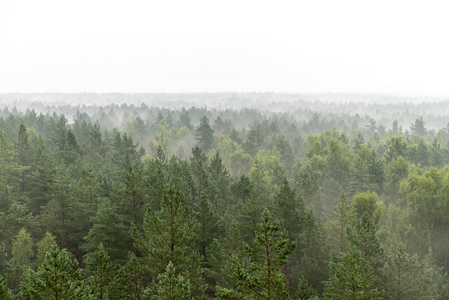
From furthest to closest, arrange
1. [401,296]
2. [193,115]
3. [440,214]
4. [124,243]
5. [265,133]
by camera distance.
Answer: [193,115] → [265,133] → [440,214] → [124,243] → [401,296]

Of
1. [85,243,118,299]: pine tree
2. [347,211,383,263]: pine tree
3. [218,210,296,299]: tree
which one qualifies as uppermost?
[218,210,296,299]: tree

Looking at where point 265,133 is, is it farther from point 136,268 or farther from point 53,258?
point 53,258

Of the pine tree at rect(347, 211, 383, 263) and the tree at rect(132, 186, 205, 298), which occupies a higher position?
the tree at rect(132, 186, 205, 298)

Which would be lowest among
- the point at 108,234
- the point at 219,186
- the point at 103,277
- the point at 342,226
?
the point at 342,226

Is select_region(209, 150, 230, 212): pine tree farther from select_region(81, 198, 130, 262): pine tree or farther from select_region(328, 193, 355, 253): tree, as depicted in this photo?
select_region(328, 193, 355, 253): tree

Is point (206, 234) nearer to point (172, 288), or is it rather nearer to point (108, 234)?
point (108, 234)

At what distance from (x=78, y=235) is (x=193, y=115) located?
134 meters

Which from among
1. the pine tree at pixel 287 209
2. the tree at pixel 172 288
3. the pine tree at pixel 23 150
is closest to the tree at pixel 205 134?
the pine tree at pixel 23 150

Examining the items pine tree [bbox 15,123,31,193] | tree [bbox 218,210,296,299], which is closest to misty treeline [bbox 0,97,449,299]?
tree [bbox 218,210,296,299]

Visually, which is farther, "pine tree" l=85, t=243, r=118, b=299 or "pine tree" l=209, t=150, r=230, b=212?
"pine tree" l=209, t=150, r=230, b=212

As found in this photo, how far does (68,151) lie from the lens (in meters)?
48.8

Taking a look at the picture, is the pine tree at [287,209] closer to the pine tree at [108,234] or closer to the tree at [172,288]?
the pine tree at [108,234]

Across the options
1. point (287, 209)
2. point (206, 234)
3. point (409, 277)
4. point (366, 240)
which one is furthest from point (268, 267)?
point (409, 277)

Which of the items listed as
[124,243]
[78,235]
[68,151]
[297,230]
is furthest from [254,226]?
[68,151]
